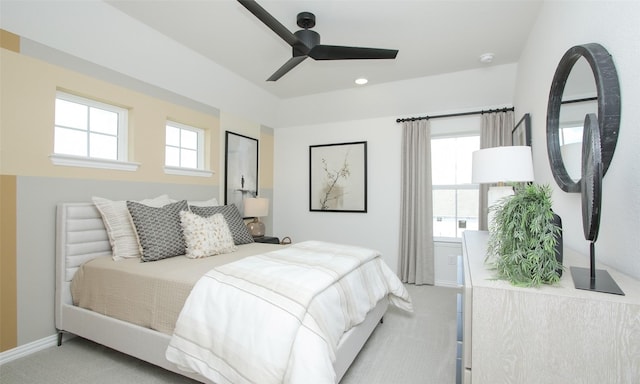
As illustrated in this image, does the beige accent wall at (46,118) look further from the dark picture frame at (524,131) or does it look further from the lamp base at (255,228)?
the dark picture frame at (524,131)

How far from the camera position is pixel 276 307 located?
149 cm

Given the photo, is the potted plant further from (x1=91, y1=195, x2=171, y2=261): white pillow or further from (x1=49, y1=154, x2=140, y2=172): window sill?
(x1=49, y1=154, x2=140, y2=172): window sill

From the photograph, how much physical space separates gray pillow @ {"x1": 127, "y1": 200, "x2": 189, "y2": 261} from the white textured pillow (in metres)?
0.07

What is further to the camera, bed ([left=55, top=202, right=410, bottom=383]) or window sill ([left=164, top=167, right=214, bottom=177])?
window sill ([left=164, top=167, right=214, bottom=177])

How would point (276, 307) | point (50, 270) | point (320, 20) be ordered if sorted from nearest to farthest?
point (276, 307)
point (50, 270)
point (320, 20)

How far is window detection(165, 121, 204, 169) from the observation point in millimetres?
3438

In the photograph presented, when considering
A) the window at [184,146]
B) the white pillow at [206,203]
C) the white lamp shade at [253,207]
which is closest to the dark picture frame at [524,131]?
the white lamp shade at [253,207]

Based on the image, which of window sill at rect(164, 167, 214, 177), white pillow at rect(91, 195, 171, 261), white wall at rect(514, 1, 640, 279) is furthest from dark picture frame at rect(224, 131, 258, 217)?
white wall at rect(514, 1, 640, 279)

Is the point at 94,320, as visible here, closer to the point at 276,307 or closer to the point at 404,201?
the point at 276,307

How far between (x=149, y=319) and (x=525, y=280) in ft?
6.74

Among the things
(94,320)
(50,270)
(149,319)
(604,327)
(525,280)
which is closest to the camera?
(604,327)

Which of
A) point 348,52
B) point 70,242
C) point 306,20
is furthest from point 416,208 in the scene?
point 70,242

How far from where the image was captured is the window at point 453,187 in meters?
4.02

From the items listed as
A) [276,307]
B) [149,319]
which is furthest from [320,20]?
[149,319]
